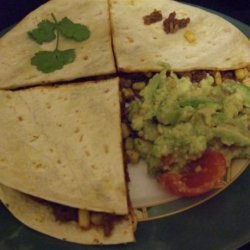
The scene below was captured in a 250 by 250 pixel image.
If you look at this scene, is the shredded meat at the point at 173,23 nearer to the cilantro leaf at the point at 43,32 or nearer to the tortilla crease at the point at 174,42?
the tortilla crease at the point at 174,42

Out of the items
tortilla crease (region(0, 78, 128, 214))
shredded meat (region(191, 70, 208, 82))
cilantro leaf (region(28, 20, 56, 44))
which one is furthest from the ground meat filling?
cilantro leaf (region(28, 20, 56, 44))

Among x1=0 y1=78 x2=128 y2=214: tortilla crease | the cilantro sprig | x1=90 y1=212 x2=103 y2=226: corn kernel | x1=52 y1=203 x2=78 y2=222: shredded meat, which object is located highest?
the cilantro sprig

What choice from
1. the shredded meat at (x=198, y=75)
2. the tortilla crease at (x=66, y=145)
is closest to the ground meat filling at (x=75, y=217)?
the tortilla crease at (x=66, y=145)

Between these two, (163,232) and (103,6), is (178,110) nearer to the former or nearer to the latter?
(163,232)

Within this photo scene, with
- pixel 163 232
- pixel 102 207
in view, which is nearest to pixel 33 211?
pixel 102 207

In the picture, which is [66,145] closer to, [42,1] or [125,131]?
[125,131]

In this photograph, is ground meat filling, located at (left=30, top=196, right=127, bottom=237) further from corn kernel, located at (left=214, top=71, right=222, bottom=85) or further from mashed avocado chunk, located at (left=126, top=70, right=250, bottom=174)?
corn kernel, located at (left=214, top=71, right=222, bottom=85)

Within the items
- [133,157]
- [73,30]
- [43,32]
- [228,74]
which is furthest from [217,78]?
[43,32]
